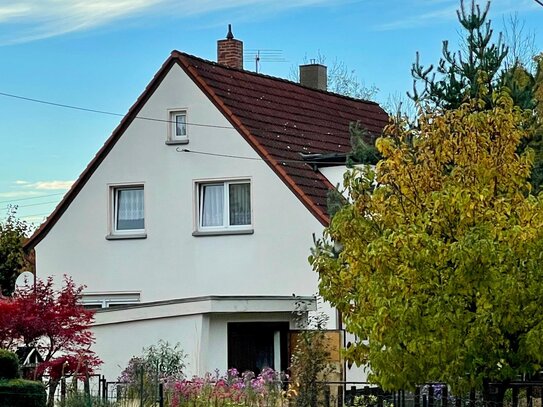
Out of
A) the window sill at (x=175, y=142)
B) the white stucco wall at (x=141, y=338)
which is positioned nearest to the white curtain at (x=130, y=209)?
the window sill at (x=175, y=142)

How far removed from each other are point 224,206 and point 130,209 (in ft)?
9.39

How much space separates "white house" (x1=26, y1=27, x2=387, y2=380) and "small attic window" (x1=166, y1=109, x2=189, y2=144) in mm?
30

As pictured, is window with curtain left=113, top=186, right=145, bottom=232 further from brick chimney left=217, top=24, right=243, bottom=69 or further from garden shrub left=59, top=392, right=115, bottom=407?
garden shrub left=59, top=392, right=115, bottom=407

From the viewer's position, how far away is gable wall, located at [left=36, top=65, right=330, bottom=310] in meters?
29.8

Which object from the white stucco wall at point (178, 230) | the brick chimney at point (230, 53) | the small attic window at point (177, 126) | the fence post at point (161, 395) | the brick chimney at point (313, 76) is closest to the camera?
the fence post at point (161, 395)

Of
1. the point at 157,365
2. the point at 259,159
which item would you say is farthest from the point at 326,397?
the point at 259,159

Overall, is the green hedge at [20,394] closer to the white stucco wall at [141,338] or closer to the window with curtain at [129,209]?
the white stucco wall at [141,338]

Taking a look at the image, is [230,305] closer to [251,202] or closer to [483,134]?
[251,202]

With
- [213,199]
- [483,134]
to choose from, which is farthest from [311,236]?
[483,134]

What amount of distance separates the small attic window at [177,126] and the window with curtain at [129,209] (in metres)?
1.55

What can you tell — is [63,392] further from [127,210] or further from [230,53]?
[230,53]

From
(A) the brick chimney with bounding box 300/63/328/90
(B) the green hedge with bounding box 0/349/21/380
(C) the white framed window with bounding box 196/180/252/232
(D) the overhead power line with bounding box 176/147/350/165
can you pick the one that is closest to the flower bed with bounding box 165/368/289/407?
(B) the green hedge with bounding box 0/349/21/380

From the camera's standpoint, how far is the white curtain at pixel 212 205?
1211 inches

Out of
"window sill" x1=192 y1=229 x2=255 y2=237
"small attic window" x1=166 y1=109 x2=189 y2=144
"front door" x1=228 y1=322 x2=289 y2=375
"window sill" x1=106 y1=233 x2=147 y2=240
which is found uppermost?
"small attic window" x1=166 y1=109 x2=189 y2=144
